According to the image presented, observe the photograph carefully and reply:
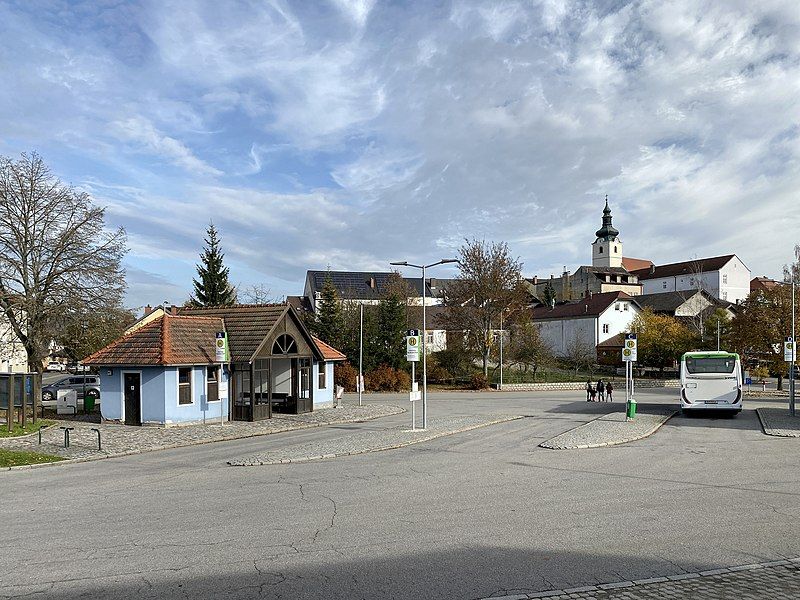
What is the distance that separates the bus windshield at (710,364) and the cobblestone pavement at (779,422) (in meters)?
Result: 2.72

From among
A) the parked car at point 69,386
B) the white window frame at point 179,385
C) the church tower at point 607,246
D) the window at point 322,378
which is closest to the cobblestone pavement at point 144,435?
the white window frame at point 179,385

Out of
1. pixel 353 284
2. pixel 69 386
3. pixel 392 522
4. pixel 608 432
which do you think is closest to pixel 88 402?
pixel 69 386

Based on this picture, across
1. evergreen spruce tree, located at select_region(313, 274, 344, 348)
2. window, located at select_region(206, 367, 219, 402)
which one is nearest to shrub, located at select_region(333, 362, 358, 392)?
evergreen spruce tree, located at select_region(313, 274, 344, 348)

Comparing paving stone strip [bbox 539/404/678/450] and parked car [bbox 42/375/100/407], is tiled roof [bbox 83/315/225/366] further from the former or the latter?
paving stone strip [bbox 539/404/678/450]

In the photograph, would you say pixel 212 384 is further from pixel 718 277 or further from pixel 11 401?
pixel 718 277

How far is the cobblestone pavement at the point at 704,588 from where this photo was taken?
751 centimetres

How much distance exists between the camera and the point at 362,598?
7422mm

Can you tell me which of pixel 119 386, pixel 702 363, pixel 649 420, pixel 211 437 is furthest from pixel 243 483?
pixel 702 363

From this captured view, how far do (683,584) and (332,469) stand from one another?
10.1 m

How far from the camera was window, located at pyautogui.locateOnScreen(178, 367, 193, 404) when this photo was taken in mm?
27047

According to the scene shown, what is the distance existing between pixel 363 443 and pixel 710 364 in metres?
18.9

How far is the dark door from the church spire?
4665 inches

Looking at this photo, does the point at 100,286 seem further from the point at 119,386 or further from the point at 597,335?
the point at 597,335

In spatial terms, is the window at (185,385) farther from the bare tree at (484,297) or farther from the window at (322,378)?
the bare tree at (484,297)
